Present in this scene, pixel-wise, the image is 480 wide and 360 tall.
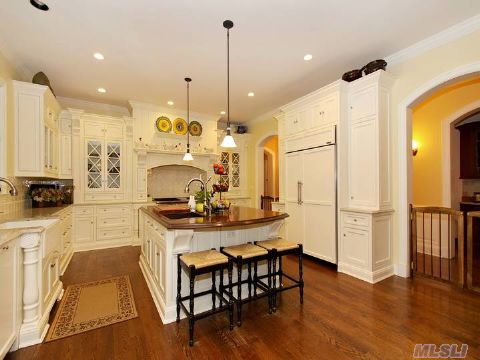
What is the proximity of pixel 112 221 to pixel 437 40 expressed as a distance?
238 inches

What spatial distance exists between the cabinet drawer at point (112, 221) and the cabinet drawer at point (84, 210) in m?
0.18

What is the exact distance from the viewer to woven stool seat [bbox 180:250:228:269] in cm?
209

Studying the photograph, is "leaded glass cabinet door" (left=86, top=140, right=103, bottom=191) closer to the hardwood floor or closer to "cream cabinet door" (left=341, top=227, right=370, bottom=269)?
the hardwood floor

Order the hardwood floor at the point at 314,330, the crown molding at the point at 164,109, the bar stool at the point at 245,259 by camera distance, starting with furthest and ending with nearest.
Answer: the crown molding at the point at 164,109 → the bar stool at the point at 245,259 → the hardwood floor at the point at 314,330

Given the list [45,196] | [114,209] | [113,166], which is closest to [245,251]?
[45,196]

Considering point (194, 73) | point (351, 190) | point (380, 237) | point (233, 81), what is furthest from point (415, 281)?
point (194, 73)

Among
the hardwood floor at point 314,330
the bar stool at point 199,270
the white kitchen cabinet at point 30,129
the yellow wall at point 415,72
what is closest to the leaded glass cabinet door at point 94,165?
the white kitchen cabinet at point 30,129

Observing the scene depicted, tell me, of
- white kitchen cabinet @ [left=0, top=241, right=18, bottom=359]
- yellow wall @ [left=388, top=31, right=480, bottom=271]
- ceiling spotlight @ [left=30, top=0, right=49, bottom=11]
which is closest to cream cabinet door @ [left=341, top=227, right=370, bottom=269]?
yellow wall @ [left=388, top=31, right=480, bottom=271]

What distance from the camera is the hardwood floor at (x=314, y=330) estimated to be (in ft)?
6.24

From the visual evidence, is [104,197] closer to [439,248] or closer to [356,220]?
[356,220]

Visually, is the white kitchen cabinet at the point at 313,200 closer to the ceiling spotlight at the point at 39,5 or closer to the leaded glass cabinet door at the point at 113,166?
the leaded glass cabinet door at the point at 113,166

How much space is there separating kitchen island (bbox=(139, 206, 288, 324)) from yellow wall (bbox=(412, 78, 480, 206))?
3898 mm

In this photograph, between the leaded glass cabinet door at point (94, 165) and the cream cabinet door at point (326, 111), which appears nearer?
the cream cabinet door at point (326, 111)

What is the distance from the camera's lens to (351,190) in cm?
361
